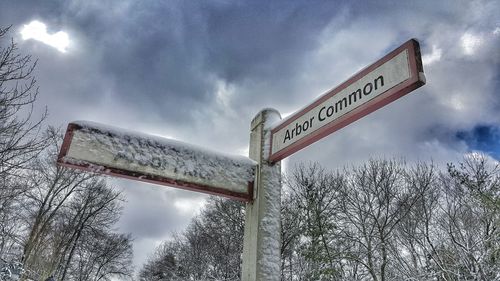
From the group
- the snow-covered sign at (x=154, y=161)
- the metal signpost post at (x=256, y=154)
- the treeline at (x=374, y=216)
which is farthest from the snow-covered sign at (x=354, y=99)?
the treeline at (x=374, y=216)

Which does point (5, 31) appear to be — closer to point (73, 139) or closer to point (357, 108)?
point (73, 139)

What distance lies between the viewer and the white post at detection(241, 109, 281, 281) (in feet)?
7.57

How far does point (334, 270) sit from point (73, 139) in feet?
48.3

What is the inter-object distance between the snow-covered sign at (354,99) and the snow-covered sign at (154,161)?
353 millimetres

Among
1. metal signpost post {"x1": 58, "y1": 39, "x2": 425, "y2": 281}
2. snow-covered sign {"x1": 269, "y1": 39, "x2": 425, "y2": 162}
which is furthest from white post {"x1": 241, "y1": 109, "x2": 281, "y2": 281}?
snow-covered sign {"x1": 269, "y1": 39, "x2": 425, "y2": 162}

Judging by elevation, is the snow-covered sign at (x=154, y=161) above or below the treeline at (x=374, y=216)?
below

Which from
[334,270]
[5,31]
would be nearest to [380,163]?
[334,270]

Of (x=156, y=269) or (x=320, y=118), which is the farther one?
(x=156, y=269)

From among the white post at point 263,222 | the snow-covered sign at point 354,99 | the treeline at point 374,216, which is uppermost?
the treeline at point 374,216

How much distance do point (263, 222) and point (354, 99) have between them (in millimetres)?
1042

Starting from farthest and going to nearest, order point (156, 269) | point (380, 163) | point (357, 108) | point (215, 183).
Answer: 1. point (156, 269)
2. point (380, 163)
3. point (215, 183)
4. point (357, 108)

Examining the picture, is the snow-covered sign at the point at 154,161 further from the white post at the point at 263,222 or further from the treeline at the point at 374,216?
the treeline at the point at 374,216

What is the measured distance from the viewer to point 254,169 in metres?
2.74

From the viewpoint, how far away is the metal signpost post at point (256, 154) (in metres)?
2.00
